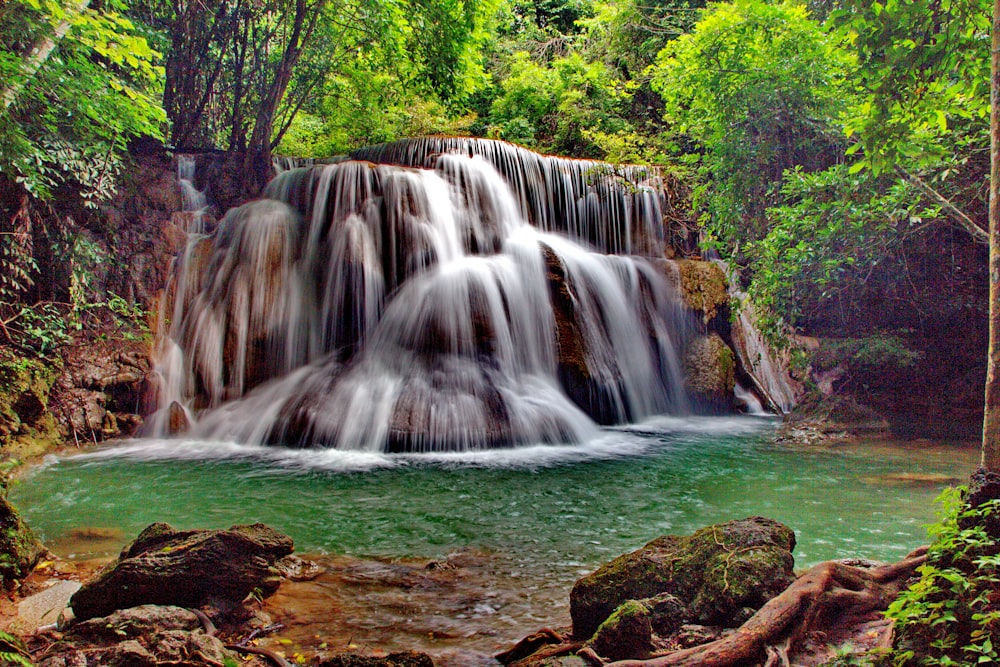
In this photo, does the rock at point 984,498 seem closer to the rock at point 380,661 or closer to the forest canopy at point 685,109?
the rock at point 380,661

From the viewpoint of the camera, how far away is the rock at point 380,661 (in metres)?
2.66

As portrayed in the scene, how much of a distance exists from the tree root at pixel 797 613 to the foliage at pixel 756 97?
891 cm

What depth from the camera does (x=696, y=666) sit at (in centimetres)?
253

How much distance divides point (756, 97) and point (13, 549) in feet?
38.7

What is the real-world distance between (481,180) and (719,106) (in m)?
5.67

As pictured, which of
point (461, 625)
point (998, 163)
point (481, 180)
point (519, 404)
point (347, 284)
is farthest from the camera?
point (481, 180)

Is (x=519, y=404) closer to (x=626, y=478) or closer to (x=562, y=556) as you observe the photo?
(x=626, y=478)

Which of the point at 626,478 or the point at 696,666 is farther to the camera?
the point at 626,478

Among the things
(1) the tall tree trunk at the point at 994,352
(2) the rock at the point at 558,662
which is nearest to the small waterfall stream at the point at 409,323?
(2) the rock at the point at 558,662

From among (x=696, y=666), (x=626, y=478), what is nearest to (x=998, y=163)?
(x=696, y=666)

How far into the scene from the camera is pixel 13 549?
3.98 metres

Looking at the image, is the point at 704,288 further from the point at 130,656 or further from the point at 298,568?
the point at 130,656

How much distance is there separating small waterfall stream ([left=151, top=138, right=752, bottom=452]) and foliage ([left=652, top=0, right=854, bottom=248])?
2951 mm

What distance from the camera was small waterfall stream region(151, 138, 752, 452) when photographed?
31.9 ft
